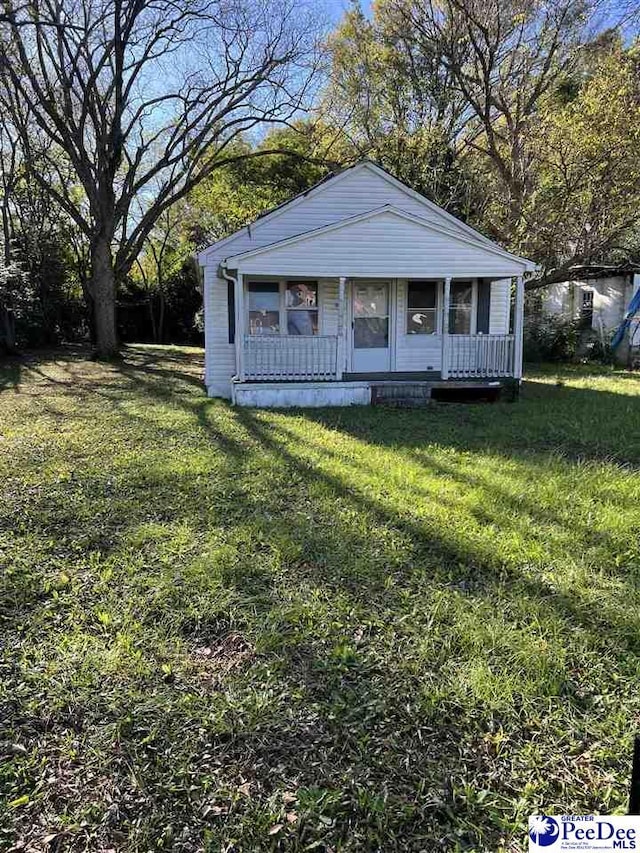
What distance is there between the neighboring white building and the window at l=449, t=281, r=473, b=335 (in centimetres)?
638

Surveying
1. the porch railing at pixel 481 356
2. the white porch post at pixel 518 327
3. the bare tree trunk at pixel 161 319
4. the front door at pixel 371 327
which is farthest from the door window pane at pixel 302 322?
the bare tree trunk at pixel 161 319

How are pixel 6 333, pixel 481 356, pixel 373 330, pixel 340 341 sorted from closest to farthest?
pixel 340 341 < pixel 481 356 < pixel 373 330 < pixel 6 333

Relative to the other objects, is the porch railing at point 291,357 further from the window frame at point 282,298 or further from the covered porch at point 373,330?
the window frame at point 282,298

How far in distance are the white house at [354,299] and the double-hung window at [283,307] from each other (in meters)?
0.02

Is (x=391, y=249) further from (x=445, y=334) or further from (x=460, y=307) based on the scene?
(x=460, y=307)

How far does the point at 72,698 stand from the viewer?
2.52 metres

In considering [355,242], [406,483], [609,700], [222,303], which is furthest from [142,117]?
[609,700]

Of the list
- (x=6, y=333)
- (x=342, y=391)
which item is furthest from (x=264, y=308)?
(x=6, y=333)

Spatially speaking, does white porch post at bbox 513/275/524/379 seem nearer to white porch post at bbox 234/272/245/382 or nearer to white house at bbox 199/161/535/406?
white house at bbox 199/161/535/406

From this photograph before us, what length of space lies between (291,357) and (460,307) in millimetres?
4030

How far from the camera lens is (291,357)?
1060 centimetres

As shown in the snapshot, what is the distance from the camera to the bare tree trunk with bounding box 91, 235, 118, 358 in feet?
56.5

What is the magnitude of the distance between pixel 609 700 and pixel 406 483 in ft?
10.1

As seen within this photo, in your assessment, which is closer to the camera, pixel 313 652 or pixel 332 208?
pixel 313 652
